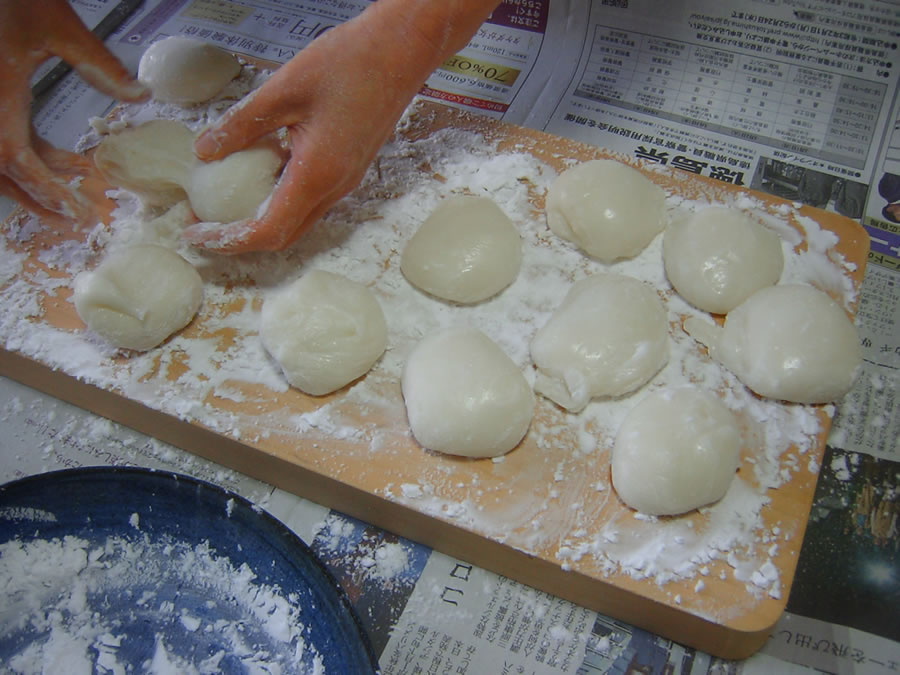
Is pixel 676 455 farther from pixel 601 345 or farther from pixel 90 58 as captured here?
pixel 90 58

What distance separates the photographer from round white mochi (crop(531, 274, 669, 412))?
1.00 m

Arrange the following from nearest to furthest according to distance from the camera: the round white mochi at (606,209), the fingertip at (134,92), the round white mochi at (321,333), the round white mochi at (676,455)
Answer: the round white mochi at (676,455) → the round white mochi at (321,333) → the round white mochi at (606,209) → the fingertip at (134,92)

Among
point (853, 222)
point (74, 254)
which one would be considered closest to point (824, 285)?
point (853, 222)

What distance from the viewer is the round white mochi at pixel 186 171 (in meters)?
1.10

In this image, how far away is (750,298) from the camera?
1.07m

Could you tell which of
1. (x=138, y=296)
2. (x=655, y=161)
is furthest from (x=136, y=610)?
(x=655, y=161)

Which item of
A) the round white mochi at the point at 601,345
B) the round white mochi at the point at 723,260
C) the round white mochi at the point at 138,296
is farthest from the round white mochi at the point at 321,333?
the round white mochi at the point at 723,260

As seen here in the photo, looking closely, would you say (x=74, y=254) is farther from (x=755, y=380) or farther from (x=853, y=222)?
(x=853, y=222)

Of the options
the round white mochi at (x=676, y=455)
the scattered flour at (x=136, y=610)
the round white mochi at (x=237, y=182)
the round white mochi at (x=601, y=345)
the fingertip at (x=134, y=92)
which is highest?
the fingertip at (x=134, y=92)

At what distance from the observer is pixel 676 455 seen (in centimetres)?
91

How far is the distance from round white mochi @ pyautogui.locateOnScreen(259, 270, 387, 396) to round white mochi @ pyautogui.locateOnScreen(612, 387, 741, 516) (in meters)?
0.39

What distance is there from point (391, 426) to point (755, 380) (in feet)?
1.76

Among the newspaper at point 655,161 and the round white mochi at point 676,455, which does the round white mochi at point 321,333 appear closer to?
the newspaper at point 655,161

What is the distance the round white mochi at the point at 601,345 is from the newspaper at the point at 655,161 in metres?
0.31
